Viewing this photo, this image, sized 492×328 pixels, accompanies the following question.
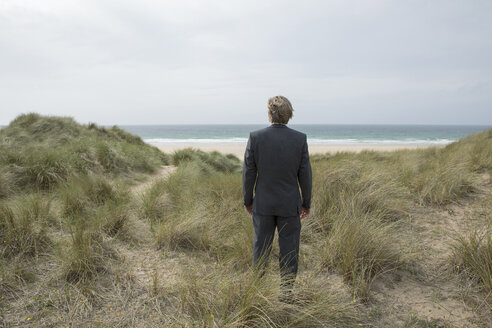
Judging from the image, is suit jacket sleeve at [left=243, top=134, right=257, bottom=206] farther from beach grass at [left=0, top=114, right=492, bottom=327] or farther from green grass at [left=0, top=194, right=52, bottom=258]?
green grass at [left=0, top=194, right=52, bottom=258]

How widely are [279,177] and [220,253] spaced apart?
172 cm

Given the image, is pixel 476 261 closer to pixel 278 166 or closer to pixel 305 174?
pixel 305 174

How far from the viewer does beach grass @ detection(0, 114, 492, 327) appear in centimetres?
265

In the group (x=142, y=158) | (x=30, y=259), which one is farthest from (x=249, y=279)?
(x=142, y=158)

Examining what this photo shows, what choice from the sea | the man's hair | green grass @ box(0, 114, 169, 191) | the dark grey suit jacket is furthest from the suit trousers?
the sea

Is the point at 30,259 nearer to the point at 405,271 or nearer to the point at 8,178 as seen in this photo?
the point at 8,178

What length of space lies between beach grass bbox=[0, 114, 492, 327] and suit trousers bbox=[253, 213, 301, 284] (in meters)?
0.17

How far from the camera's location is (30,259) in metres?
3.49

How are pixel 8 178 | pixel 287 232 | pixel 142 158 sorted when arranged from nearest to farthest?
pixel 287 232 < pixel 8 178 < pixel 142 158

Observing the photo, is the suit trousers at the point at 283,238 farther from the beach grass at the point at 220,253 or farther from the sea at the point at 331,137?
the sea at the point at 331,137

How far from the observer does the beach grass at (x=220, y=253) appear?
2648 millimetres

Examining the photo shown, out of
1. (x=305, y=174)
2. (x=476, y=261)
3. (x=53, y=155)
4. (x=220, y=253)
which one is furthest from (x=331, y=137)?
(x=305, y=174)

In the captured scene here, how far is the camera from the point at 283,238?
2.79 metres

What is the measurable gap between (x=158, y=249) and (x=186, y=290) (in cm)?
140
